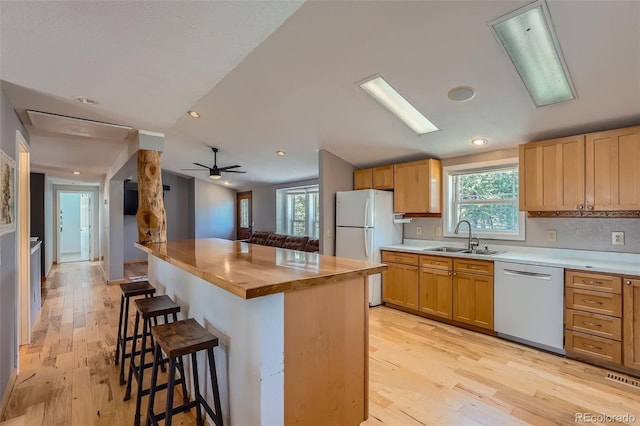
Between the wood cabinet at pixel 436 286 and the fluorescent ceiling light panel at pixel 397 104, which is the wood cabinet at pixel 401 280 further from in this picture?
the fluorescent ceiling light panel at pixel 397 104

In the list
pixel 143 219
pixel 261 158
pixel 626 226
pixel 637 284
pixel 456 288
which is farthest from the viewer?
pixel 261 158

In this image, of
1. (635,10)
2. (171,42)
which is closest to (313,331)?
(171,42)

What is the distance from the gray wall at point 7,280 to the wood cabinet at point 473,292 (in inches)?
157

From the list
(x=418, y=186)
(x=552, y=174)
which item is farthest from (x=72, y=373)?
(x=552, y=174)

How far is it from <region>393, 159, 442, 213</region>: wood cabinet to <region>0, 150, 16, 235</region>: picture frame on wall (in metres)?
3.95

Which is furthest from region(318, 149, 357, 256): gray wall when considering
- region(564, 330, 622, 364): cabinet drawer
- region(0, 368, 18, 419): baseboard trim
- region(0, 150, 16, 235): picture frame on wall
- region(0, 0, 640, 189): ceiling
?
region(0, 368, 18, 419): baseboard trim

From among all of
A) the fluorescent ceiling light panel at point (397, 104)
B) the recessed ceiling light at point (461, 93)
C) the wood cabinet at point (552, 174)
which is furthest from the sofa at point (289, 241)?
the recessed ceiling light at point (461, 93)

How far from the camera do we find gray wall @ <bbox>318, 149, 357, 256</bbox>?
4586mm

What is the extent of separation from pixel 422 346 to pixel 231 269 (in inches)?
91.1

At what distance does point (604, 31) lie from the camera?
1924 millimetres

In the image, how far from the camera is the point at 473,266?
3383 mm

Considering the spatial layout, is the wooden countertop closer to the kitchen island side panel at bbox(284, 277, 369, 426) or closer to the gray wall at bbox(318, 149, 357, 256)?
the kitchen island side panel at bbox(284, 277, 369, 426)

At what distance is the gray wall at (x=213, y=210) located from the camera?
8594mm

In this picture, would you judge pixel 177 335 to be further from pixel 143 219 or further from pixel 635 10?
pixel 635 10
